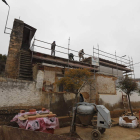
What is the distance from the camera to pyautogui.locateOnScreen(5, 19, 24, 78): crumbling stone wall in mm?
8625

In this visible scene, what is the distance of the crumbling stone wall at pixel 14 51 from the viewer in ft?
28.3

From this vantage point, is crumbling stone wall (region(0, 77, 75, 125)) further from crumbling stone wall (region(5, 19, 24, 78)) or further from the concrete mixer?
crumbling stone wall (region(5, 19, 24, 78))

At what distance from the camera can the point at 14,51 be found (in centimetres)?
919

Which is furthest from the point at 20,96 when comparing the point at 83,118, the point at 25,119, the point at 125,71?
the point at 125,71

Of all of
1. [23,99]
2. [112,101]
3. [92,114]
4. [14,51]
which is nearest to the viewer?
[92,114]

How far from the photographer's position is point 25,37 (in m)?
13.4

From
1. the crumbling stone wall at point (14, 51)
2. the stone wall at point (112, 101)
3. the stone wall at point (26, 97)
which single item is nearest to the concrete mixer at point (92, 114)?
the stone wall at point (26, 97)

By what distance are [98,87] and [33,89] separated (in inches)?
215

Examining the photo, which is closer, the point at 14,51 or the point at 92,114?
the point at 92,114

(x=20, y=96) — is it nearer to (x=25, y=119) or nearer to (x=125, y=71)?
(x=25, y=119)

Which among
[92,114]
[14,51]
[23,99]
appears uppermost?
[14,51]

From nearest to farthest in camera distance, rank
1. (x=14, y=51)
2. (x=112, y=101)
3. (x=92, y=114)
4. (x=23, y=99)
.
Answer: (x=92, y=114)
(x=23, y=99)
(x=112, y=101)
(x=14, y=51)

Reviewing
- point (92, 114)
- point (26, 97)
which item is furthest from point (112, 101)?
point (26, 97)

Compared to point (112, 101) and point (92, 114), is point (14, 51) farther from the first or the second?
point (112, 101)
